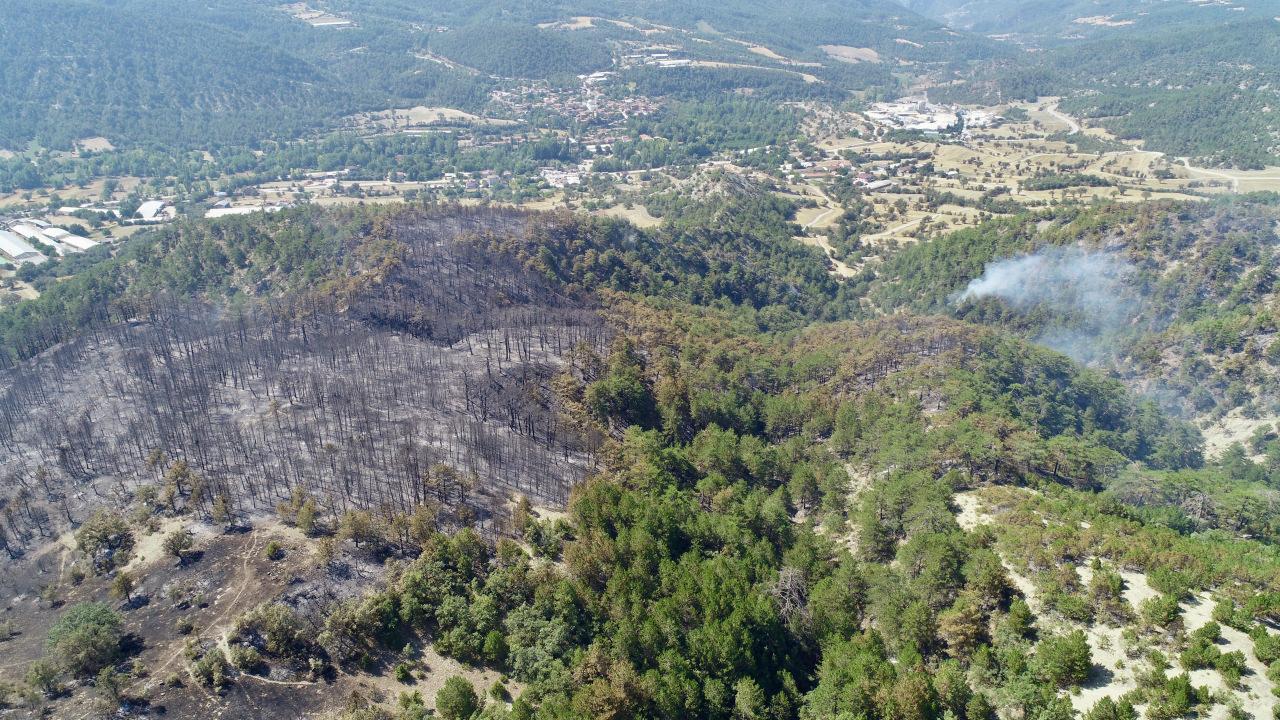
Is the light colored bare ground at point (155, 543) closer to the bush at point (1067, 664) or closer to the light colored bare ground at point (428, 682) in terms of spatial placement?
the light colored bare ground at point (428, 682)

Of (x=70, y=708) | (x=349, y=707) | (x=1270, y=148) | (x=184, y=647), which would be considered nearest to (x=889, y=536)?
(x=349, y=707)

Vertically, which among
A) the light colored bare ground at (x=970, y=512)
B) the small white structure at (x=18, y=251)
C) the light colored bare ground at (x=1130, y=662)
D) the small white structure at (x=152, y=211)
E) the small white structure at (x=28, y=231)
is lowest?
the small white structure at (x=152, y=211)

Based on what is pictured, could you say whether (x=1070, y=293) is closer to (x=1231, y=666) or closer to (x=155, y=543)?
(x=1231, y=666)

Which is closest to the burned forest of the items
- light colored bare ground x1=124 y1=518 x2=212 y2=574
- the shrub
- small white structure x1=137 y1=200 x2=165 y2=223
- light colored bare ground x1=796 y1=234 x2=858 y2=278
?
light colored bare ground x1=124 y1=518 x2=212 y2=574

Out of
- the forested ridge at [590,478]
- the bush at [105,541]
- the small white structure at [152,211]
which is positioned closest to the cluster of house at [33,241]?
the small white structure at [152,211]

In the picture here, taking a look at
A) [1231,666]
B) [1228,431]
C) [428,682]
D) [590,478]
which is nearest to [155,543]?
[428,682]

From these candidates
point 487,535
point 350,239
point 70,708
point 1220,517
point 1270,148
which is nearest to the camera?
point 70,708

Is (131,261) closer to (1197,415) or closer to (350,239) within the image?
(350,239)
